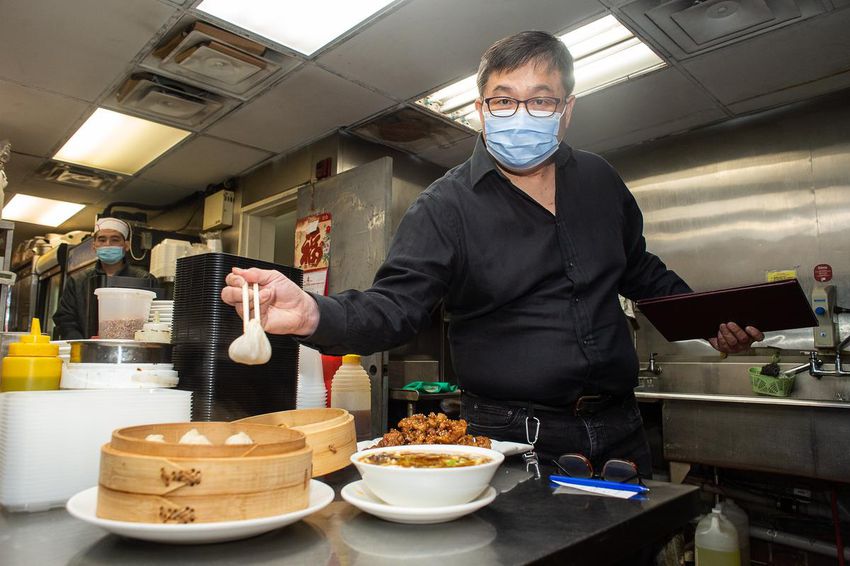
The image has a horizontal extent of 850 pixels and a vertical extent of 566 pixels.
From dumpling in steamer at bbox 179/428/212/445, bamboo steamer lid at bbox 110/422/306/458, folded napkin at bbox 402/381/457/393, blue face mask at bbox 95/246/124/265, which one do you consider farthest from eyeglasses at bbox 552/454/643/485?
blue face mask at bbox 95/246/124/265

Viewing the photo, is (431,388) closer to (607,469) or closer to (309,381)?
(309,381)

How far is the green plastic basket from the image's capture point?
3.76 m

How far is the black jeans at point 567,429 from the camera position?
148cm

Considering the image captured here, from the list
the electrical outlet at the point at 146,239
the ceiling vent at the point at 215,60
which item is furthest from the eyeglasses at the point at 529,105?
the electrical outlet at the point at 146,239

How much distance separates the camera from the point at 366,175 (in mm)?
4219

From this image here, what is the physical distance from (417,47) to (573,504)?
9.97 ft

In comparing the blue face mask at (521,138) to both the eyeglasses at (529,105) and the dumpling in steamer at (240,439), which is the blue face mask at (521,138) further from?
the dumpling in steamer at (240,439)

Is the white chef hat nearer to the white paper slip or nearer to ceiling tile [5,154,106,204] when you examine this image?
ceiling tile [5,154,106,204]

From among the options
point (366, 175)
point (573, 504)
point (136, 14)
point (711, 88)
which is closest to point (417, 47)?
point (366, 175)

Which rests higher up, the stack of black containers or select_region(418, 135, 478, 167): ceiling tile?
select_region(418, 135, 478, 167): ceiling tile

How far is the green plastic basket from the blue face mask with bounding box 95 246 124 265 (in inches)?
189

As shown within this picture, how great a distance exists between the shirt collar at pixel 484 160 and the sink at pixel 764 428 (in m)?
2.27

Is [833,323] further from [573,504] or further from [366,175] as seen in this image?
[573,504]

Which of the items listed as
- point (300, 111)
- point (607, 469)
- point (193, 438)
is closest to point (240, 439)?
point (193, 438)
